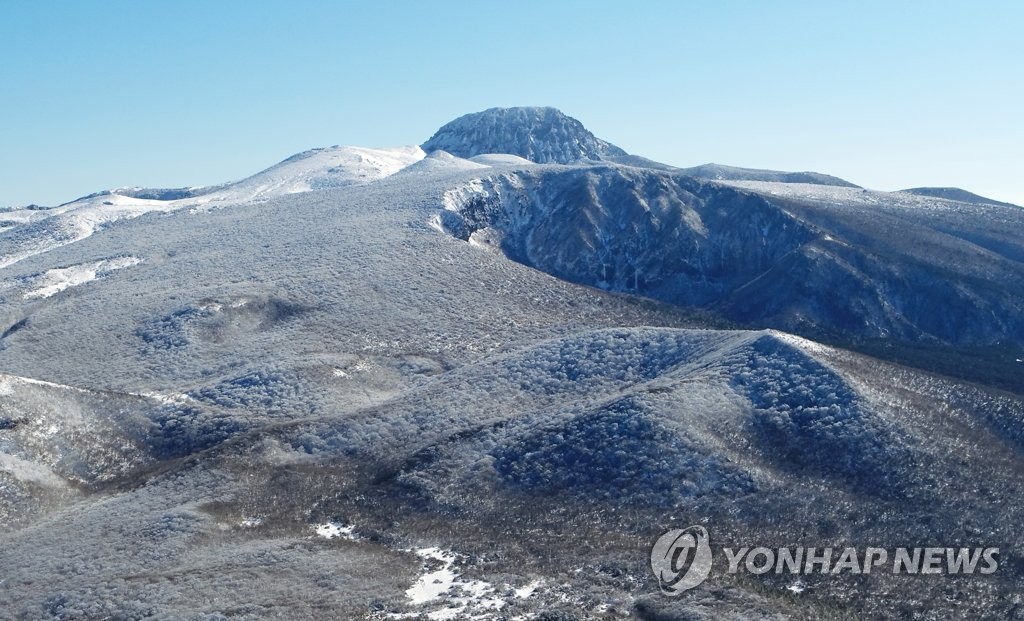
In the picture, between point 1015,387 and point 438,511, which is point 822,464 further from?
point 1015,387

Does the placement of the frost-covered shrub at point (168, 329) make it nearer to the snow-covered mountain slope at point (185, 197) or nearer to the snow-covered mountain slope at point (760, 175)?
the snow-covered mountain slope at point (185, 197)

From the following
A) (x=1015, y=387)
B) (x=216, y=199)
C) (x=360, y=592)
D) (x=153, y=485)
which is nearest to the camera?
(x=360, y=592)

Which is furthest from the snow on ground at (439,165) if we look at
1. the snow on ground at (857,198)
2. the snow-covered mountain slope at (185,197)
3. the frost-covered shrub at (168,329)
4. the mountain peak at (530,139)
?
the frost-covered shrub at (168,329)

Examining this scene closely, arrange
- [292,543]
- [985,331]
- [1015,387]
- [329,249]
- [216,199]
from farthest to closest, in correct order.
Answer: [216,199]
[329,249]
[985,331]
[1015,387]
[292,543]

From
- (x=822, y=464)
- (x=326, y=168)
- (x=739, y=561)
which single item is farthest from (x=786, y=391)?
(x=326, y=168)

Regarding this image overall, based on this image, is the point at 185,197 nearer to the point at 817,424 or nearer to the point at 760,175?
the point at 760,175

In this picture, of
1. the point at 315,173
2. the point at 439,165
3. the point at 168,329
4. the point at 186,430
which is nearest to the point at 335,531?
the point at 186,430
